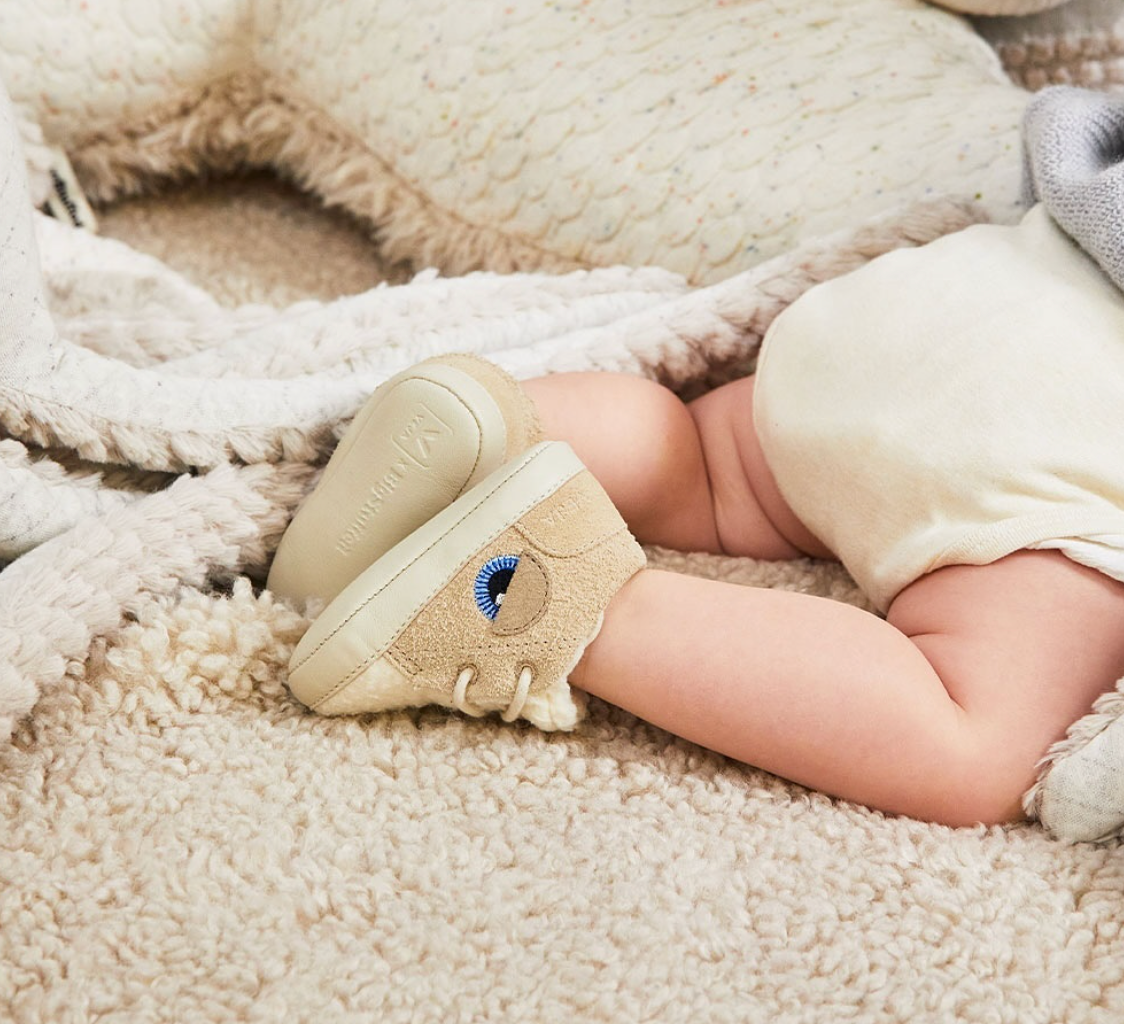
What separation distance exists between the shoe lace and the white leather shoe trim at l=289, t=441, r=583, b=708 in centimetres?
5

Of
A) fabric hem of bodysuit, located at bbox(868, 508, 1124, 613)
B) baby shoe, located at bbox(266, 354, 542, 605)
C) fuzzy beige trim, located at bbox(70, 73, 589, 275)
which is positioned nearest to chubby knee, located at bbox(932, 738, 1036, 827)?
fabric hem of bodysuit, located at bbox(868, 508, 1124, 613)

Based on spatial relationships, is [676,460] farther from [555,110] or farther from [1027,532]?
[555,110]

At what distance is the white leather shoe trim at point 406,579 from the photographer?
626 millimetres

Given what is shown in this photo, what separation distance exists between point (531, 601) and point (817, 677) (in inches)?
6.5

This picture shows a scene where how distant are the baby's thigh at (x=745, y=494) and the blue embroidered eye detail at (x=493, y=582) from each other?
0.83 feet

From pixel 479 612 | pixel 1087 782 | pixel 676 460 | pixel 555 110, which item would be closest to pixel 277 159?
pixel 555 110

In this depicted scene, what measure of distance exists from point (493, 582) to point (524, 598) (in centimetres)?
2

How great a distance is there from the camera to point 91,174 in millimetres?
1156

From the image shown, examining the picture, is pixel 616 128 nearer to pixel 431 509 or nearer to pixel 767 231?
pixel 767 231

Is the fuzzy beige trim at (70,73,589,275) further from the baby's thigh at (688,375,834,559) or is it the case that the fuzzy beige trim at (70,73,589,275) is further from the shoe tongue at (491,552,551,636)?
the shoe tongue at (491,552,551,636)

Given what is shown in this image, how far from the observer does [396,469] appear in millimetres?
670

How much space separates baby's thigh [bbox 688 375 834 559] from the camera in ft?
2.71

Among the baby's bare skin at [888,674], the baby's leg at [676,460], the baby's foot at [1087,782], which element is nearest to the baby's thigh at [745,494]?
the baby's leg at [676,460]

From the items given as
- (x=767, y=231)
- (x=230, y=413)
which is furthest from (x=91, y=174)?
(x=767, y=231)
